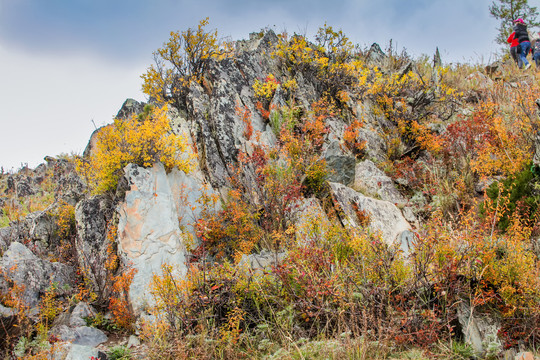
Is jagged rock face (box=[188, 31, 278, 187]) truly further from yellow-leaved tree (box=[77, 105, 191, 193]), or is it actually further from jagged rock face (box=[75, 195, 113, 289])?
jagged rock face (box=[75, 195, 113, 289])

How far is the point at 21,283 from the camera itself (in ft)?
18.5

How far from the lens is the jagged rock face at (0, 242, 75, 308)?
5647mm

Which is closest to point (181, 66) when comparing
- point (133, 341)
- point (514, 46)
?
point (133, 341)

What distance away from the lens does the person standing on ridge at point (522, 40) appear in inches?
464

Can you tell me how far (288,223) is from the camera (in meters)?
6.44

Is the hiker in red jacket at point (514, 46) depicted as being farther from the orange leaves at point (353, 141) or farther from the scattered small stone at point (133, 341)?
the scattered small stone at point (133, 341)

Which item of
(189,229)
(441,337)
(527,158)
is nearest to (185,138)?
(189,229)

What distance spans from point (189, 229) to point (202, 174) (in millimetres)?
1700

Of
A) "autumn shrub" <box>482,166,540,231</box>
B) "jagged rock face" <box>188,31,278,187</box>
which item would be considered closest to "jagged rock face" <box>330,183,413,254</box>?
"autumn shrub" <box>482,166,540,231</box>

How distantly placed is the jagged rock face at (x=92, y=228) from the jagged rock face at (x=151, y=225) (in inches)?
30.2

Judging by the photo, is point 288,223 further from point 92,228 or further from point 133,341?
point 92,228

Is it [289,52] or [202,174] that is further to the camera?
[289,52]

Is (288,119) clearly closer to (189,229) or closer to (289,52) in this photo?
(289,52)

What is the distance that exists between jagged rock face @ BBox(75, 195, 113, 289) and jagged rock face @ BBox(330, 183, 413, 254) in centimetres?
503
